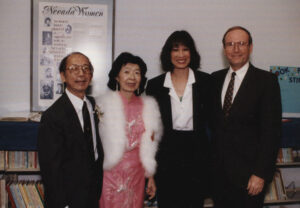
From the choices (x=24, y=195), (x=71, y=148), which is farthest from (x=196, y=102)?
(x=24, y=195)

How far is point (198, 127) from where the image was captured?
6.66 feet

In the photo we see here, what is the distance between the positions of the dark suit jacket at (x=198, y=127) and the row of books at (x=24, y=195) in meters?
1.25

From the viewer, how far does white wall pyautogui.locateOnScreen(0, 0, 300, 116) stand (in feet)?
8.90

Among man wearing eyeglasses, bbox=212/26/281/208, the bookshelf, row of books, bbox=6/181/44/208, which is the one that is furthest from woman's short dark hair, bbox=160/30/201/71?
row of books, bbox=6/181/44/208

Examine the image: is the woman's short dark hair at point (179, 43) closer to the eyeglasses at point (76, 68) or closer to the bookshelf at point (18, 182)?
the eyeglasses at point (76, 68)

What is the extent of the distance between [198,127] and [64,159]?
3.46 feet

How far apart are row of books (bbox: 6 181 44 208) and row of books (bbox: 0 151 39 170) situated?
16 cm

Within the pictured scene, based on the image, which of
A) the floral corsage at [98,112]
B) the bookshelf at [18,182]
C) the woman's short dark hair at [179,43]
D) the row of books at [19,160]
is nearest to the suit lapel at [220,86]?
the woman's short dark hair at [179,43]

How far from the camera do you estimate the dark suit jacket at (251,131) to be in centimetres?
165

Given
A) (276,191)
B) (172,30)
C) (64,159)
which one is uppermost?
(172,30)

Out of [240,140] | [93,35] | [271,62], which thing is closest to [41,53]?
[93,35]

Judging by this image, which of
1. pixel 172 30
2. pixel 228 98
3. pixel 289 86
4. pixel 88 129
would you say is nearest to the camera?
pixel 88 129

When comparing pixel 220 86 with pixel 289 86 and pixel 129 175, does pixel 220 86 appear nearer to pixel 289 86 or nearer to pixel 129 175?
pixel 129 175

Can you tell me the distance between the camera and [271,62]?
3.02 m
